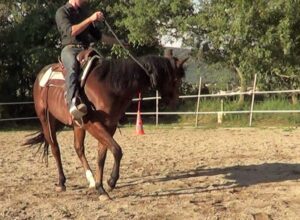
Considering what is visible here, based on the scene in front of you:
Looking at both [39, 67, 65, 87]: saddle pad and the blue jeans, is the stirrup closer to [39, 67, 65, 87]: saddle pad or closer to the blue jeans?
the blue jeans

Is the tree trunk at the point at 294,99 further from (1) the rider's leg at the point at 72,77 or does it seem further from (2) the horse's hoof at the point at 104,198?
(2) the horse's hoof at the point at 104,198

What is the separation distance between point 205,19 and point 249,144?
9271 millimetres

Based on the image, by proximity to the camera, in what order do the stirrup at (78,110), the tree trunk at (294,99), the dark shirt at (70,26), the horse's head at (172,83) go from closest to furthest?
the stirrup at (78,110) → the horse's head at (172,83) → the dark shirt at (70,26) → the tree trunk at (294,99)

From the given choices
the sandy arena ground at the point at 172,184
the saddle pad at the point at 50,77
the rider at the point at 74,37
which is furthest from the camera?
the saddle pad at the point at 50,77

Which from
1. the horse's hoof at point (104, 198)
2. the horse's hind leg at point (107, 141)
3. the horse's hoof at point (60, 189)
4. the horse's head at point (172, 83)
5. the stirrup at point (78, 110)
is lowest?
the horse's hoof at point (60, 189)

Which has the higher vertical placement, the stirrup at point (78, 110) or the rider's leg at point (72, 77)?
the rider's leg at point (72, 77)

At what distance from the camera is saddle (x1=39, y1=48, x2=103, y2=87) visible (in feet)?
21.2

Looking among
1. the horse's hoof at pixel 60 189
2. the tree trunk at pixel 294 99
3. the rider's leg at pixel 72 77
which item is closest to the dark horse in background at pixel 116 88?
the rider's leg at pixel 72 77

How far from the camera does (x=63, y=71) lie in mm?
6902

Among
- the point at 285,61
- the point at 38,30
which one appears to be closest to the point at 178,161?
the point at 285,61

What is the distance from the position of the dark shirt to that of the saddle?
292mm

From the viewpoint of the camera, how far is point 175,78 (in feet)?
21.2

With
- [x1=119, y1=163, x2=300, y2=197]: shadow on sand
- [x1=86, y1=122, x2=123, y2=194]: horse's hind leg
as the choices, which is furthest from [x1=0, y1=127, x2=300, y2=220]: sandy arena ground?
[x1=86, y1=122, x2=123, y2=194]: horse's hind leg

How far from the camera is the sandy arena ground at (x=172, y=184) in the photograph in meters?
5.73
